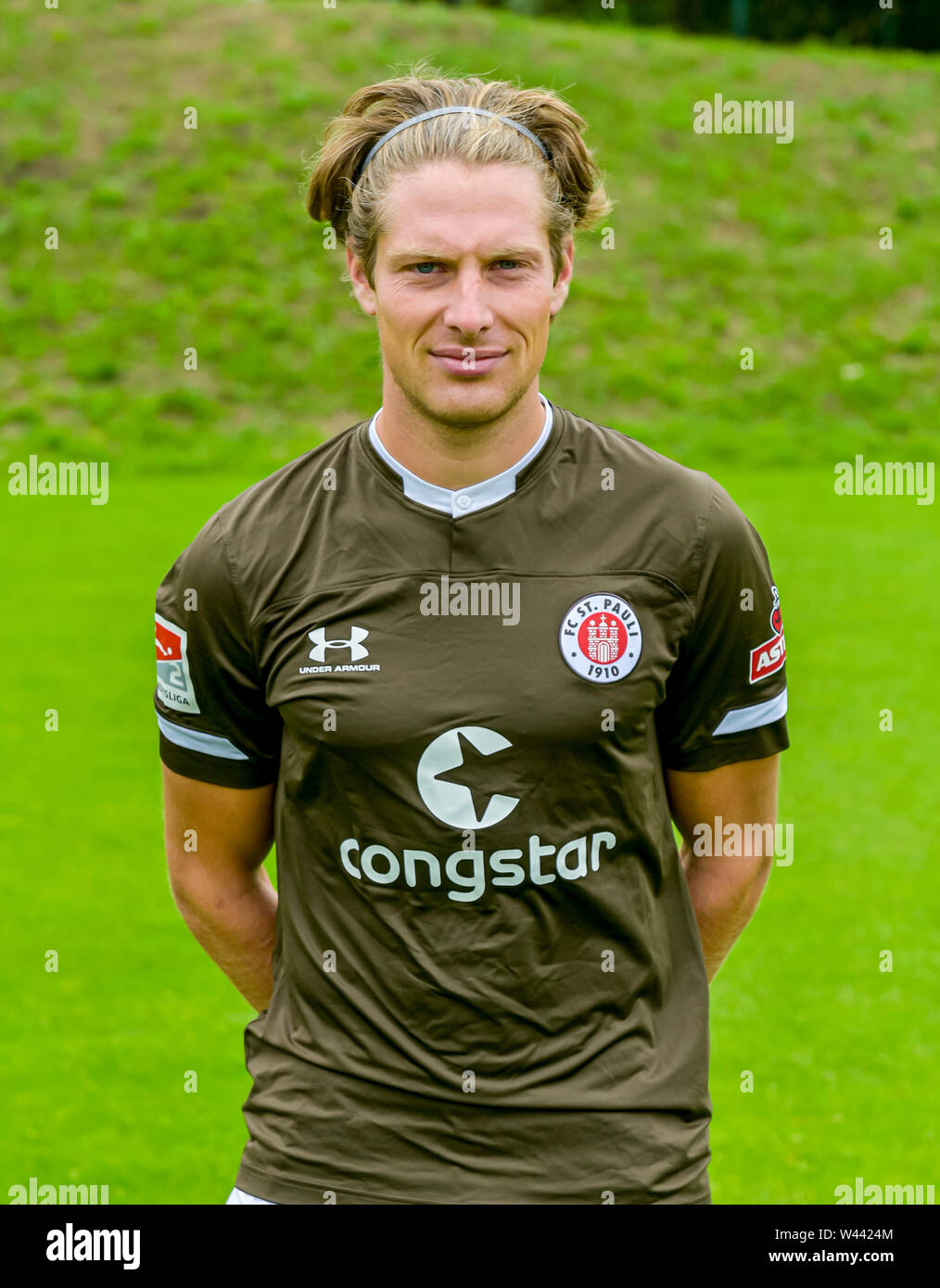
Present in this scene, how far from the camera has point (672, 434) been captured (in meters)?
20.0

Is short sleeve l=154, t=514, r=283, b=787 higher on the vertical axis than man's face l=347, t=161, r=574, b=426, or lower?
lower

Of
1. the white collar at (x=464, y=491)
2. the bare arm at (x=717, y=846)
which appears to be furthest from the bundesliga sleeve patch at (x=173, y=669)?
the bare arm at (x=717, y=846)

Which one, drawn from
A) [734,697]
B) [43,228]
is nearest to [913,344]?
[43,228]

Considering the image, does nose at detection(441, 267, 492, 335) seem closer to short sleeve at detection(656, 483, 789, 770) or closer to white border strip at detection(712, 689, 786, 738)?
short sleeve at detection(656, 483, 789, 770)

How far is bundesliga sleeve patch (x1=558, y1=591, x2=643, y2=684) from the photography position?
2.73 m

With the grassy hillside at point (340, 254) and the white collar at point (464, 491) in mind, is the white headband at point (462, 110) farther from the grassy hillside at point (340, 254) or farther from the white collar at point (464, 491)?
the grassy hillside at point (340, 254)

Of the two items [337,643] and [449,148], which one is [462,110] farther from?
[337,643]

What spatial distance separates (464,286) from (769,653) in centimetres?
89

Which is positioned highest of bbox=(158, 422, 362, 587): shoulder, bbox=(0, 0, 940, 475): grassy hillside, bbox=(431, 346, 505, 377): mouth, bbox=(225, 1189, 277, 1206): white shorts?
bbox=(0, 0, 940, 475): grassy hillside

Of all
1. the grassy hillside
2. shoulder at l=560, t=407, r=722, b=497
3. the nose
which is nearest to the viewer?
the nose

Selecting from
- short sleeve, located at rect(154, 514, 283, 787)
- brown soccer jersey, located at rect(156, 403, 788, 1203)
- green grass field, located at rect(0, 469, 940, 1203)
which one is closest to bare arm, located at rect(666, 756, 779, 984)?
brown soccer jersey, located at rect(156, 403, 788, 1203)

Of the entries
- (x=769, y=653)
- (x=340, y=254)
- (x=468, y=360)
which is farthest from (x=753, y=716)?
(x=340, y=254)

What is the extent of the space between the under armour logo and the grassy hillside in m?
16.7

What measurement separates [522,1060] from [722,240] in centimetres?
2177
